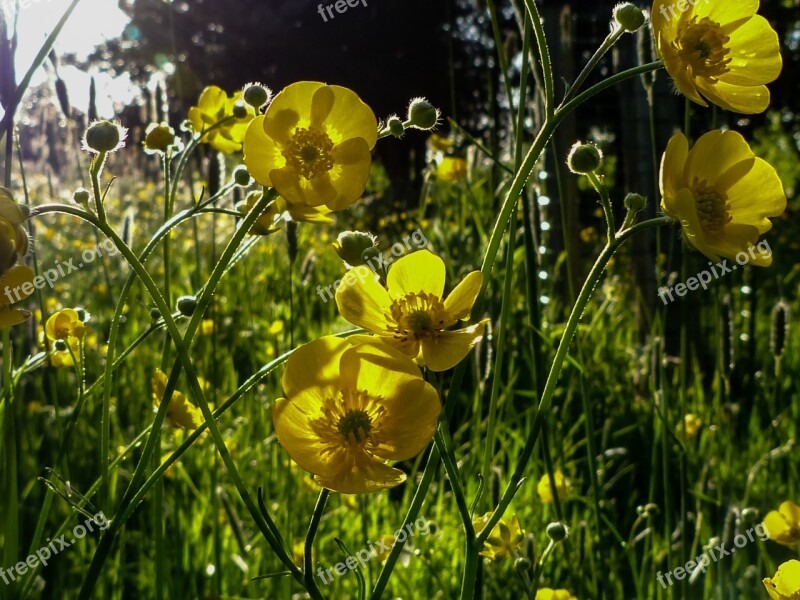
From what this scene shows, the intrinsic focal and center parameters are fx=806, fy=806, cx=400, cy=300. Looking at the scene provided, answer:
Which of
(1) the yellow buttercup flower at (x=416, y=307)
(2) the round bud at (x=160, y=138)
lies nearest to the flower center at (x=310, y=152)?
(1) the yellow buttercup flower at (x=416, y=307)

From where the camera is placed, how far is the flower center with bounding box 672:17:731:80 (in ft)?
2.39

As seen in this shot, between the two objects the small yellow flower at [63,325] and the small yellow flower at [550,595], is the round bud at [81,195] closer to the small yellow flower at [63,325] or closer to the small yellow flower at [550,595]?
the small yellow flower at [63,325]

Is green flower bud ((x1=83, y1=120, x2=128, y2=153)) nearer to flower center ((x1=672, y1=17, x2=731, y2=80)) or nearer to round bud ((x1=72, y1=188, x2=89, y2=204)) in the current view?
round bud ((x1=72, y1=188, x2=89, y2=204))

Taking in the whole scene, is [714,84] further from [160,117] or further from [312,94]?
[160,117]

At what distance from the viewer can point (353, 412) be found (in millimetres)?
684

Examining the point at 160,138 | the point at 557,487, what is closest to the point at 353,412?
the point at 160,138

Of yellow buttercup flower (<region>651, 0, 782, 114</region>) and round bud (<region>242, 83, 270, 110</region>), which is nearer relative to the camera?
yellow buttercup flower (<region>651, 0, 782, 114</region>)

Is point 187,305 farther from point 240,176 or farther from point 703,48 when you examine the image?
point 703,48

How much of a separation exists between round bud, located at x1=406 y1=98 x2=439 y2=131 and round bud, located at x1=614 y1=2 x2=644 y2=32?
21 centimetres

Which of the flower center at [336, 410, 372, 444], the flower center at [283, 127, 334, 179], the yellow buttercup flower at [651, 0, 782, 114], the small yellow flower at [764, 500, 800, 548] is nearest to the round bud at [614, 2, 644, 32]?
the yellow buttercup flower at [651, 0, 782, 114]

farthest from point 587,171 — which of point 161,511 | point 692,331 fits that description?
point 692,331

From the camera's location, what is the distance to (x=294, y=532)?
169 cm

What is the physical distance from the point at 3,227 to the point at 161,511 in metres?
0.47

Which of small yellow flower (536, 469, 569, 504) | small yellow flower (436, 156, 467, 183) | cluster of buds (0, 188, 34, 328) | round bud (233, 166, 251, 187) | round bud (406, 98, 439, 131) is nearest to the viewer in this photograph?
cluster of buds (0, 188, 34, 328)
